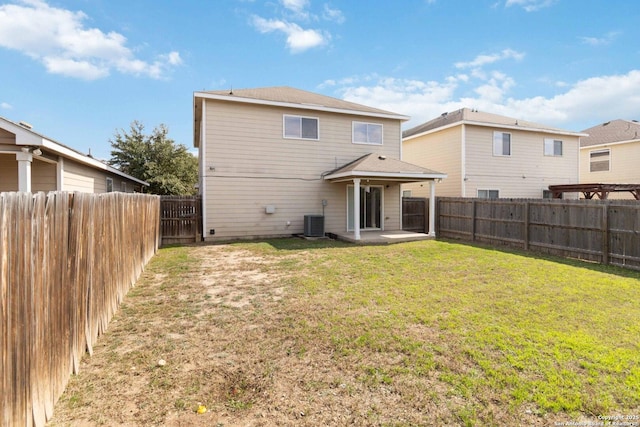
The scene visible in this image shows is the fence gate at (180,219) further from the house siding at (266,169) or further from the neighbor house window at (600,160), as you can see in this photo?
the neighbor house window at (600,160)

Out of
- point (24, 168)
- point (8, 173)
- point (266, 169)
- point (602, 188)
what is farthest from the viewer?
point (602, 188)

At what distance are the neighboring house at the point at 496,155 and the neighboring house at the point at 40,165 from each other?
14611 millimetres

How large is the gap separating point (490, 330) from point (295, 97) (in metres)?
11.5

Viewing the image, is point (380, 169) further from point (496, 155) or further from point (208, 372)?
point (208, 372)

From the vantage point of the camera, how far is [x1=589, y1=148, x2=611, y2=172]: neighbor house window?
64.3 ft

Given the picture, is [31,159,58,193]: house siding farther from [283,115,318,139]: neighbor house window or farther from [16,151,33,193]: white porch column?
[283,115,318,139]: neighbor house window

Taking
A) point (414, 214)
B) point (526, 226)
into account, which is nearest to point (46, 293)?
point (526, 226)

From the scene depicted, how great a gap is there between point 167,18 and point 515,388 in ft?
44.6

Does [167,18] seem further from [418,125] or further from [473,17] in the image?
[418,125]

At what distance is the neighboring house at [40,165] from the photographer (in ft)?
23.4

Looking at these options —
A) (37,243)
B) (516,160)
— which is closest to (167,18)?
(37,243)

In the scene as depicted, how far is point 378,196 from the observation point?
46.5 feet

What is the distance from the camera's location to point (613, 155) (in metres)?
19.2

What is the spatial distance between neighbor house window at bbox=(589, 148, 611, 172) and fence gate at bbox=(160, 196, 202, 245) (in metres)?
22.5
